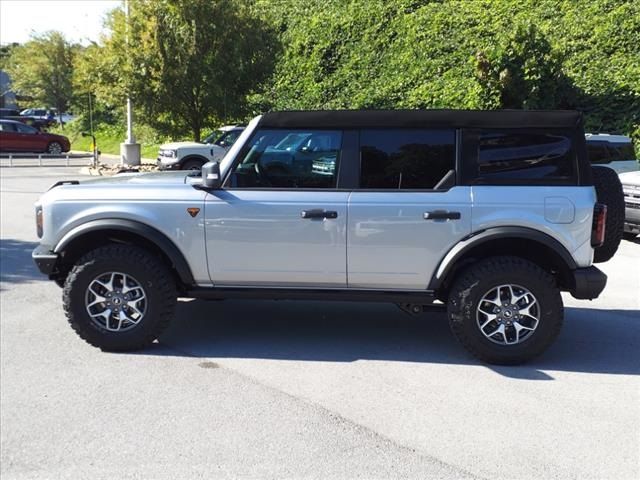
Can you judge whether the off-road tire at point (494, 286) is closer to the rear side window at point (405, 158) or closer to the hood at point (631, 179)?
the rear side window at point (405, 158)

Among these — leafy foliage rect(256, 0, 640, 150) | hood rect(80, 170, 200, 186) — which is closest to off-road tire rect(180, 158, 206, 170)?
leafy foliage rect(256, 0, 640, 150)

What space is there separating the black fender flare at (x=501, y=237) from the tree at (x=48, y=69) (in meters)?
38.0

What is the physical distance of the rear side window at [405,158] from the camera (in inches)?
187

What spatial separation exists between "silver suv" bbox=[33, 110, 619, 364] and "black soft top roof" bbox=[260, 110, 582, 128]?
0.01 meters

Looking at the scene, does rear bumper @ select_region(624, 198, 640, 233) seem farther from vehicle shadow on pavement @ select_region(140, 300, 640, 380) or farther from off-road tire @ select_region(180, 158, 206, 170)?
off-road tire @ select_region(180, 158, 206, 170)

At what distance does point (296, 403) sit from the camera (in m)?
4.05

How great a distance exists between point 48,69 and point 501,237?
39.1 meters

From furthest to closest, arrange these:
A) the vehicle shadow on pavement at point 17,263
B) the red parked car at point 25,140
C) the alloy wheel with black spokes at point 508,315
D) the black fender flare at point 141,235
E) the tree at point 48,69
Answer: the tree at point 48,69 < the red parked car at point 25,140 < the vehicle shadow on pavement at point 17,263 < the black fender flare at point 141,235 < the alloy wheel with black spokes at point 508,315

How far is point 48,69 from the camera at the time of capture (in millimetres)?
37906

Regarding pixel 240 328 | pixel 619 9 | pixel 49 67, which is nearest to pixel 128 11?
pixel 619 9

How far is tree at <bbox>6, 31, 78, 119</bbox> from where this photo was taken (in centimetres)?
3750

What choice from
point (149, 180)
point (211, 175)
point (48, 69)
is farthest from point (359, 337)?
point (48, 69)

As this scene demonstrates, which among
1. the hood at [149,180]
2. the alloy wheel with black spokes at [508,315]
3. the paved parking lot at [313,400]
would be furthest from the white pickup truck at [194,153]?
the alloy wheel with black spokes at [508,315]

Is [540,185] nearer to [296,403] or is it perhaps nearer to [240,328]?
[296,403]
